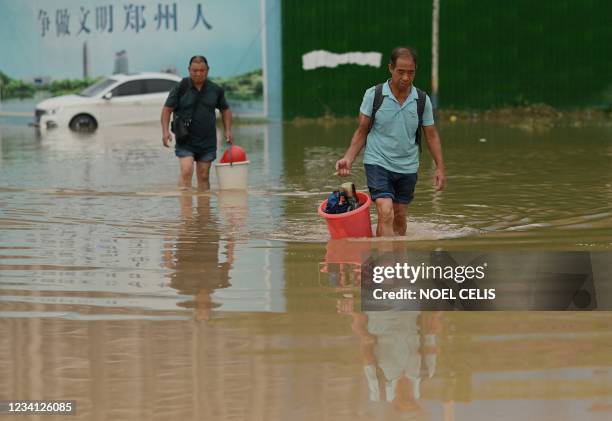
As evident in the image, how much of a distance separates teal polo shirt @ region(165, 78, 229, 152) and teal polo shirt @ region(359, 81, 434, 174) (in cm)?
432

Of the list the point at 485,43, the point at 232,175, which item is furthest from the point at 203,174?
the point at 485,43

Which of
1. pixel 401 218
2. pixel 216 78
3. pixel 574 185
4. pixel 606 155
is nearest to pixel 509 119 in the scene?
pixel 216 78

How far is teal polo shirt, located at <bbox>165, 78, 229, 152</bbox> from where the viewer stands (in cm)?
1393

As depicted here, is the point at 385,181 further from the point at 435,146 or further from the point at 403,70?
the point at 403,70

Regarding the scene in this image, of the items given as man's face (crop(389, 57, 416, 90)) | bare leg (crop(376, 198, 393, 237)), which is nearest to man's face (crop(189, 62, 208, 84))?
bare leg (crop(376, 198, 393, 237))

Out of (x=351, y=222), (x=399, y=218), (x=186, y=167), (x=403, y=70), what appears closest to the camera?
(x=403, y=70)

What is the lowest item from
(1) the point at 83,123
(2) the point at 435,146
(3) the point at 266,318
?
(1) the point at 83,123

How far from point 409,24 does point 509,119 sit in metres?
3.26

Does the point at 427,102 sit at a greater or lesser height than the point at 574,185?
greater

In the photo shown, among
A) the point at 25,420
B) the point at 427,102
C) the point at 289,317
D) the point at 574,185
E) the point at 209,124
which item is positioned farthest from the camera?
the point at 574,185

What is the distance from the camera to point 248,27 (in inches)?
1276

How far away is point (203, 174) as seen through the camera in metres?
A: 14.5

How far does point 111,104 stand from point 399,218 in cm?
2051

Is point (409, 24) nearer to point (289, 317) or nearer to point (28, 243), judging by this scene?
point (28, 243)
